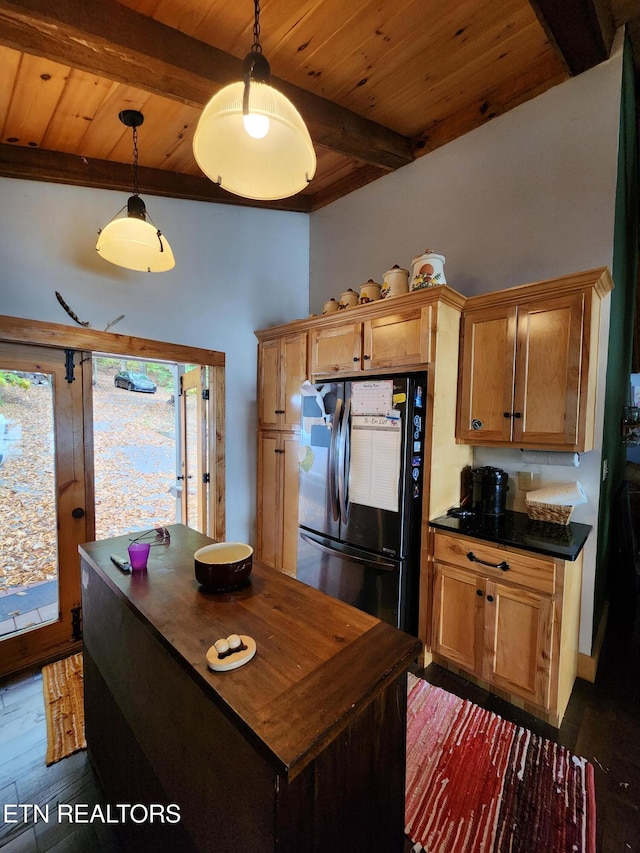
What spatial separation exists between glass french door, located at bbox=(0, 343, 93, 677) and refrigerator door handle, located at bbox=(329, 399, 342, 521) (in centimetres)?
161

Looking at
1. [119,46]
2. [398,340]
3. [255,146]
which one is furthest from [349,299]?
[119,46]

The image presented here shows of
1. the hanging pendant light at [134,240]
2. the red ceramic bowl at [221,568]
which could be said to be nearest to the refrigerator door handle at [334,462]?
the red ceramic bowl at [221,568]

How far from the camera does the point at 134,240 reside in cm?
189

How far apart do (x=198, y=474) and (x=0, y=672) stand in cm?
167

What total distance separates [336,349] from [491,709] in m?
2.31

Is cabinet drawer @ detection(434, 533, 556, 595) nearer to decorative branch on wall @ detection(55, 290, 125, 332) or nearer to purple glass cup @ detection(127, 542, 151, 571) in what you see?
purple glass cup @ detection(127, 542, 151, 571)

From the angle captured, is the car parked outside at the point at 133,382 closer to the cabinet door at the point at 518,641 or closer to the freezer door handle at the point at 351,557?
the freezer door handle at the point at 351,557

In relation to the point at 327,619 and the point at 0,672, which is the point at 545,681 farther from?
the point at 0,672

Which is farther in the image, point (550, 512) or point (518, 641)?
point (550, 512)

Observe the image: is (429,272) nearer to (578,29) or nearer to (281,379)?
(578,29)

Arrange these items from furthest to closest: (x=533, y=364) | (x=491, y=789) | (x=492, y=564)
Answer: (x=533, y=364)
(x=492, y=564)
(x=491, y=789)

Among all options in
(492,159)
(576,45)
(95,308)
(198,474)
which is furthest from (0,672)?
(576,45)

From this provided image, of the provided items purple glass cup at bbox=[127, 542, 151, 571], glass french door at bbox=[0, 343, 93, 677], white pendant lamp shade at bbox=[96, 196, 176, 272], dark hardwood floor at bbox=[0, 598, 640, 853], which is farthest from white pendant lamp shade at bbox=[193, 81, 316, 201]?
dark hardwood floor at bbox=[0, 598, 640, 853]

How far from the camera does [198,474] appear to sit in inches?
127
